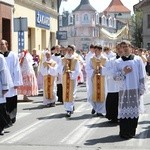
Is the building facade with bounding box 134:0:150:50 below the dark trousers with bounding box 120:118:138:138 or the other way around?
the other way around

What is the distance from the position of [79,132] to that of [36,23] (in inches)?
798

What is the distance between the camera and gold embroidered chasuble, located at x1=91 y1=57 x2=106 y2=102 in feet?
42.4

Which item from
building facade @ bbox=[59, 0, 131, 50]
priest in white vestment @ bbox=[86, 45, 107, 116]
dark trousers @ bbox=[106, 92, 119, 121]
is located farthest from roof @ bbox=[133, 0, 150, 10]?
dark trousers @ bbox=[106, 92, 119, 121]

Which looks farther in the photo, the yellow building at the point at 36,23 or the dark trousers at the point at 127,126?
the yellow building at the point at 36,23

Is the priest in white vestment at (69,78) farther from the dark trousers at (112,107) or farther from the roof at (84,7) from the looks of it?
the roof at (84,7)

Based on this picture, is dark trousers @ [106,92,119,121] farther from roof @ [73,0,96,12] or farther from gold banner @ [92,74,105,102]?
roof @ [73,0,96,12]

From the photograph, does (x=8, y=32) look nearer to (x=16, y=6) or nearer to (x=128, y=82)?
(x=16, y=6)

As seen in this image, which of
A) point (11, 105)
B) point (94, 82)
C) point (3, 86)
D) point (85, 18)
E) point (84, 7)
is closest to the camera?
point (3, 86)

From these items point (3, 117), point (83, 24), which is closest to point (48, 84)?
point (3, 117)

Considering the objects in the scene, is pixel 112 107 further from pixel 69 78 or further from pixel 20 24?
pixel 20 24

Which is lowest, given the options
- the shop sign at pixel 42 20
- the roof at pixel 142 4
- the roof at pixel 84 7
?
the shop sign at pixel 42 20

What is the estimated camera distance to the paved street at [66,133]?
9188 mm

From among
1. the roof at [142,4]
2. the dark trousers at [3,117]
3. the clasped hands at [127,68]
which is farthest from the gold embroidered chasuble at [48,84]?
the roof at [142,4]

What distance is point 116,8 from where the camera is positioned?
176m
